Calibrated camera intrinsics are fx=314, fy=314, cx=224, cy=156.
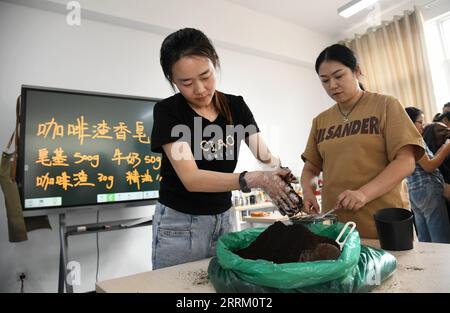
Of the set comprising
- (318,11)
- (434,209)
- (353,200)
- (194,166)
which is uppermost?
(318,11)

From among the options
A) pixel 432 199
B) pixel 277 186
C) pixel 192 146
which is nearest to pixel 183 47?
pixel 192 146

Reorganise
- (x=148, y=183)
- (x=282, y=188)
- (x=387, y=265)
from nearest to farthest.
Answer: (x=387, y=265) < (x=282, y=188) < (x=148, y=183)

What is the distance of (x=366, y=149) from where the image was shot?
47.6 inches

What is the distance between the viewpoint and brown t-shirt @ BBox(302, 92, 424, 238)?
1.16 meters

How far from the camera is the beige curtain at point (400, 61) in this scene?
3553 mm

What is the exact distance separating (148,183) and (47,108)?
888 mm

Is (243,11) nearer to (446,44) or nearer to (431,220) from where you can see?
(446,44)

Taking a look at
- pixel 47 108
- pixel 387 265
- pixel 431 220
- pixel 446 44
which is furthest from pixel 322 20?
pixel 387 265

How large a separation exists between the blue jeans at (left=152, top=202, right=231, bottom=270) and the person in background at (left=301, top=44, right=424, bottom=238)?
17.9 inches

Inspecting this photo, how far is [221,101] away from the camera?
1.16 meters

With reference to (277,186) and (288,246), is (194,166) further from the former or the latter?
(288,246)

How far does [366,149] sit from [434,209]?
56.7 inches

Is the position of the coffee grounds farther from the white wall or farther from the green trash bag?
the white wall

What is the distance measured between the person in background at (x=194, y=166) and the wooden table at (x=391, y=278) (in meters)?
0.12
